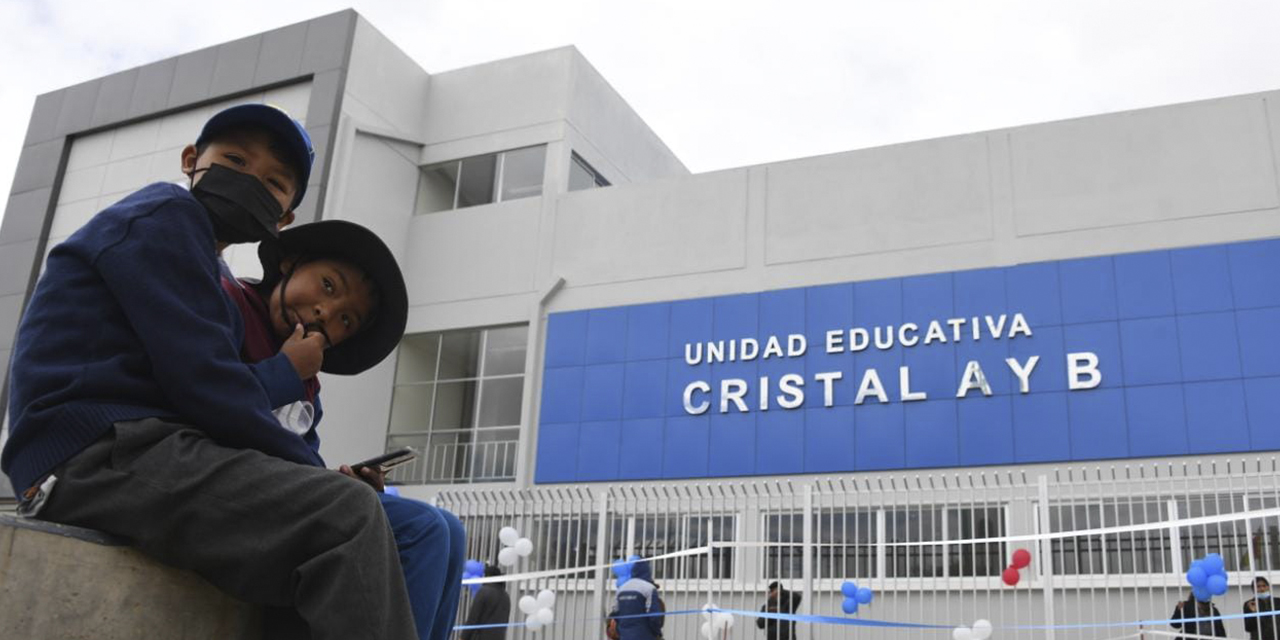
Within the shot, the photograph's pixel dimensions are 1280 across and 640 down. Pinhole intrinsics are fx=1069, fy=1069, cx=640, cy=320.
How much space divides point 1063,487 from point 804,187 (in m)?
6.24

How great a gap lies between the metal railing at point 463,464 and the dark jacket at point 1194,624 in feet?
34.7

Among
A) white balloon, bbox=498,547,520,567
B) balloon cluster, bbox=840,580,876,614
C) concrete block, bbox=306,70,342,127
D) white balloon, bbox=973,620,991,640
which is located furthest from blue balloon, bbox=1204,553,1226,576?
concrete block, bbox=306,70,342,127

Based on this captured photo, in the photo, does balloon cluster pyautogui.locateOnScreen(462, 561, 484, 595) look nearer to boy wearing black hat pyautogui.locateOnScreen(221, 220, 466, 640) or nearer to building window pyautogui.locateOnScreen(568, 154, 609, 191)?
building window pyautogui.locateOnScreen(568, 154, 609, 191)

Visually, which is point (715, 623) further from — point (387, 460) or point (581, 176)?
point (387, 460)

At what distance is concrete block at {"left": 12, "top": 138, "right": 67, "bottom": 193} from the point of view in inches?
871

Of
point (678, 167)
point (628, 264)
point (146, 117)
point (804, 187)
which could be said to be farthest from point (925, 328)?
point (146, 117)

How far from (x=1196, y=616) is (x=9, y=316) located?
20.9 m

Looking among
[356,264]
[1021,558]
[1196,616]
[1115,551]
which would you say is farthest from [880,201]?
[356,264]

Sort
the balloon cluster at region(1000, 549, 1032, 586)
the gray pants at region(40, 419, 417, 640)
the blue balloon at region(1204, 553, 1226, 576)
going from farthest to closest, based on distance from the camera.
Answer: the balloon cluster at region(1000, 549, 1032, 586) → the blue balloon at region(1204, 553, 1226, 576) → the gray pants at region(40, 419, 417, 640)

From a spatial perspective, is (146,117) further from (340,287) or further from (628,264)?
(340,287)

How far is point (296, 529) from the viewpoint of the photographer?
5.25ft

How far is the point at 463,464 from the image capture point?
19.0 m

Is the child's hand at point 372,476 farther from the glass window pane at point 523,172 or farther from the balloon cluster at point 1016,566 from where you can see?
the glass window pane at point 523,172

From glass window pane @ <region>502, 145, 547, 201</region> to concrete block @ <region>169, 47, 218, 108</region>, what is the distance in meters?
5.98
